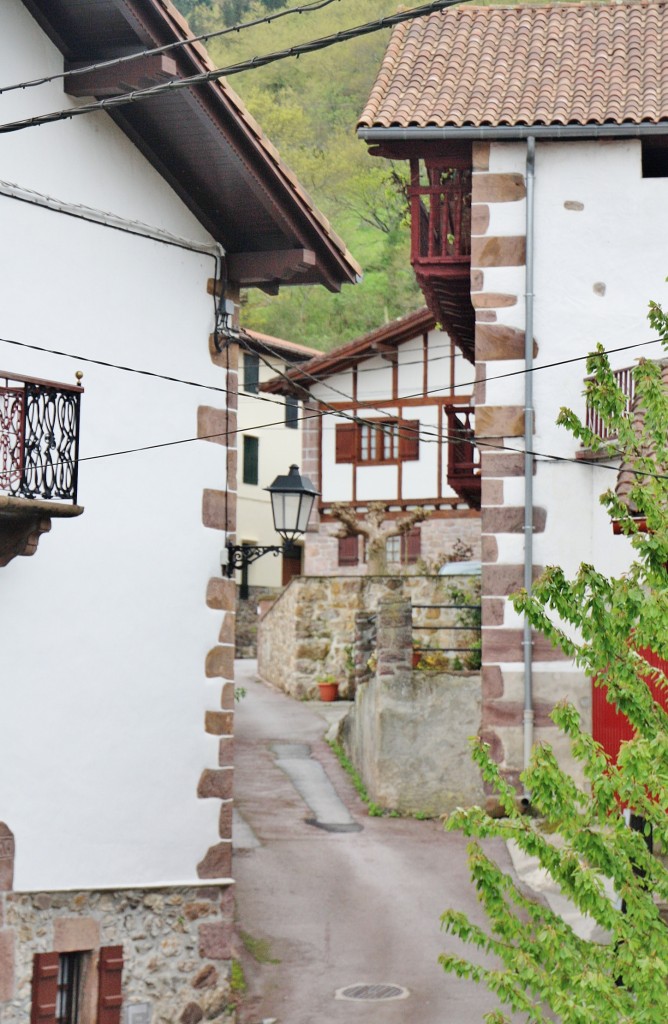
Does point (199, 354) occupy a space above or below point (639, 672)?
above

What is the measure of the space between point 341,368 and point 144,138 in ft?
69.7

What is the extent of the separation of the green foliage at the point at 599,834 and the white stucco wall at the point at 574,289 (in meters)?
5.30

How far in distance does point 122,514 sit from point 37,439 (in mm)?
1768

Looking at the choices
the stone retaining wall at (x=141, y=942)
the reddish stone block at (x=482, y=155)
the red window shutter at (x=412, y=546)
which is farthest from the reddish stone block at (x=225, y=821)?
the red window shutter at (x=412, y=546)

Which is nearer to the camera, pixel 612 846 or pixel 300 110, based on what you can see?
pixel 612 846

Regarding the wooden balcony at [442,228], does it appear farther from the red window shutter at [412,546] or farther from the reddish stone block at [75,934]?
the red window shutter at [412,546]

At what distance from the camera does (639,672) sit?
8.92m

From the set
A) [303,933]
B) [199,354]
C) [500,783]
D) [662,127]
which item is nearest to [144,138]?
[199,354]

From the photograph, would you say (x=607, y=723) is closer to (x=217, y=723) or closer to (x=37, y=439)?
(x=217, y=723)

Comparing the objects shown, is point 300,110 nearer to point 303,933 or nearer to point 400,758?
point 400,758

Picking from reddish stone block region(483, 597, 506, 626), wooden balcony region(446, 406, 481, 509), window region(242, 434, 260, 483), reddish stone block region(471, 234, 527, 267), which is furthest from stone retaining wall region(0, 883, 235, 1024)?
window region(242, 434, 260, 483)

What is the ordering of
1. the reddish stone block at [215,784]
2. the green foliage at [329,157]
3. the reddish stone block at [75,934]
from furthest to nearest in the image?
the green foliage at [329,157]
the reddish stone block at [215,784]
the reddish stone block at [75,934]

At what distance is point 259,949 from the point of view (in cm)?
1502

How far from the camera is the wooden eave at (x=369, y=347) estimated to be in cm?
3269
